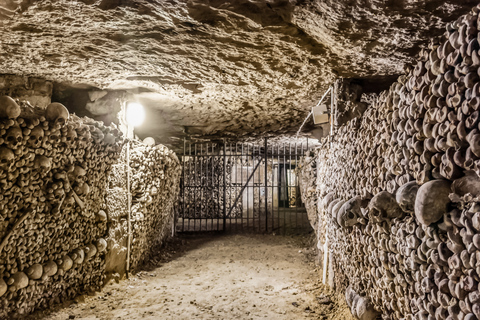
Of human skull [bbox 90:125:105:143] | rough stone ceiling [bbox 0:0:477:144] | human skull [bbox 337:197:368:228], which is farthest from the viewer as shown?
human skull [bbox 90:125:105:143]

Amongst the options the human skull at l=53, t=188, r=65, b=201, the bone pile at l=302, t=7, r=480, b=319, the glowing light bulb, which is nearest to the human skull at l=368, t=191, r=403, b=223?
the bone pile at l=302, t=7, r=480, b=319

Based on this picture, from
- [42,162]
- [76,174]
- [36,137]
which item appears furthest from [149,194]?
[36,137]

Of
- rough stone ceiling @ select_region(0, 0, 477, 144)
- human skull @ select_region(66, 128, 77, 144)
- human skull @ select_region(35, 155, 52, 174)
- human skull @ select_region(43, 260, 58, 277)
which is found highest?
rough stone ceiling @ select_region(0, 0, 477, 144)

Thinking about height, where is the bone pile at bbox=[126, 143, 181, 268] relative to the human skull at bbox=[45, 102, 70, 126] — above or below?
below

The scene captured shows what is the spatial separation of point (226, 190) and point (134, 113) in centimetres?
620

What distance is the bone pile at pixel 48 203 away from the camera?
281 cm

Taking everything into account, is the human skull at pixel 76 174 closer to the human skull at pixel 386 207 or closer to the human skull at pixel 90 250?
the human skull at pixel 90 250

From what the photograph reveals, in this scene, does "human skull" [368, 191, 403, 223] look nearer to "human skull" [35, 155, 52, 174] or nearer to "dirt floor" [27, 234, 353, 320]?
"dirt floor" [27, 234, 353, 320]

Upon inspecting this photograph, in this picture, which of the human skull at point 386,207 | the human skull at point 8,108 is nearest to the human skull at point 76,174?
the human skull at point 8,108

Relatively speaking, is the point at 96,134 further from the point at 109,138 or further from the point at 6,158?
the point at 6,158

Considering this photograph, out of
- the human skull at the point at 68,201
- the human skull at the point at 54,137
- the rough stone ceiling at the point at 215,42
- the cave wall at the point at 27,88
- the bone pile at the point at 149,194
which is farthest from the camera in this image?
the bone pile at the point at 149,194

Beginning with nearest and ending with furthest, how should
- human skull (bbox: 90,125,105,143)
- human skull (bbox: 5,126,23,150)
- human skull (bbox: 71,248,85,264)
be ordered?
1. human skull (bbox: 5,126,23,150)
2. human skull (bbox: 71,248,85,264)
3. human skull (bbox: 90,125,105,143)

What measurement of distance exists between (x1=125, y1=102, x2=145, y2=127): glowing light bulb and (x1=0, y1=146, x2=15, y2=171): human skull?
2480 millimetres

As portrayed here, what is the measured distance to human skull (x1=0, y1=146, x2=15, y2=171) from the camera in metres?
2.65
